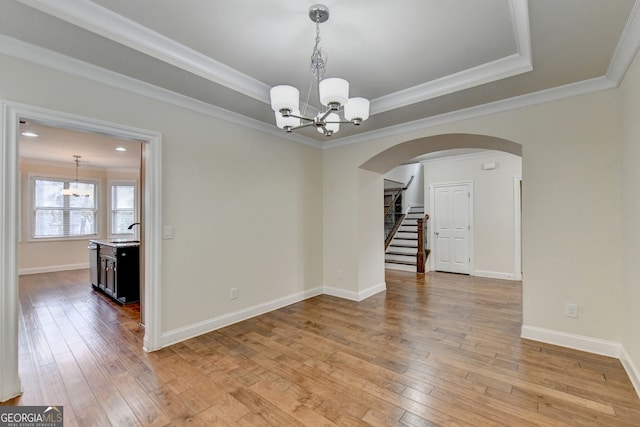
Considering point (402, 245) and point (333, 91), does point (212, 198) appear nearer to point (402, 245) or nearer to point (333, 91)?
point (333, 91)

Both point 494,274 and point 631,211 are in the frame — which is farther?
point 494,274

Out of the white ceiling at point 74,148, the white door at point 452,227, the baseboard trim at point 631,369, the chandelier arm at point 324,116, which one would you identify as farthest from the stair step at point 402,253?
the white ceiling at point 74,148

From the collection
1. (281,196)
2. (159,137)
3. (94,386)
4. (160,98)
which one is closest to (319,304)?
(281,196)

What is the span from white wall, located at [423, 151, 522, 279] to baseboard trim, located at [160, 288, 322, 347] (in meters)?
3.99

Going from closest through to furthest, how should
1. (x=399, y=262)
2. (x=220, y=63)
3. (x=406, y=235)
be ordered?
(x=220, y=63) < (x=399, y=262) < (x=406, y=235)

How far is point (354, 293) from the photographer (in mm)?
4469

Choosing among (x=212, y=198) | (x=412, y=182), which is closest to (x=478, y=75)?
(x=212, y=198)

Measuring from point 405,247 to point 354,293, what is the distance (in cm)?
344

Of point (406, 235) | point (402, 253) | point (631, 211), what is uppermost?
point (631, 211)

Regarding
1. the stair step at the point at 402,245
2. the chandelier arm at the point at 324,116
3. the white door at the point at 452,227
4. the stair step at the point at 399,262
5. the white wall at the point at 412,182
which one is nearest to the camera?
the chandelier arm at the point at 324,116

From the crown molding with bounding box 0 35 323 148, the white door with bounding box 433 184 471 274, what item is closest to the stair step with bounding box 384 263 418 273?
the white door with bounding box 433 184 471 274

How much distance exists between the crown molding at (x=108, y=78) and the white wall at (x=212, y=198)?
0.05m

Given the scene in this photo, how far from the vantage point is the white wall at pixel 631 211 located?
6.95 ft

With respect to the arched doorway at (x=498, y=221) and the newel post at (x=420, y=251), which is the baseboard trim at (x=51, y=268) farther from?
the newel post at (x=420, y=251)
